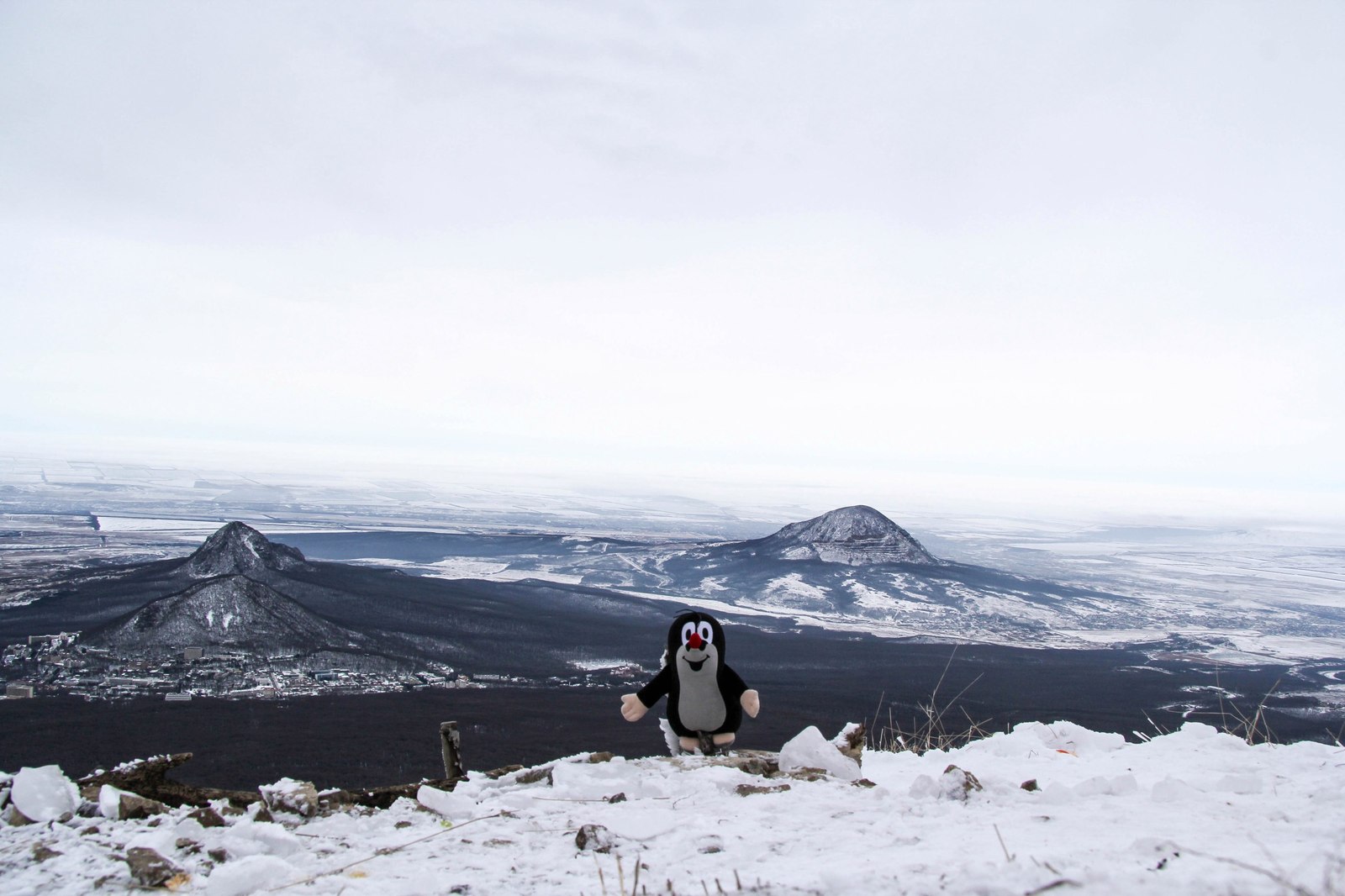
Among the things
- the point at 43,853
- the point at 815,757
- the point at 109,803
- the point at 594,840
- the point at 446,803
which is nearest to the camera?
the point at 43,853

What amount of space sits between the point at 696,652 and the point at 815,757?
1.45 meters

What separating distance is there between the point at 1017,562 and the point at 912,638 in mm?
47825

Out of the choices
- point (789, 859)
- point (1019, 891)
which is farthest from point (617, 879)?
point (1019, 891)

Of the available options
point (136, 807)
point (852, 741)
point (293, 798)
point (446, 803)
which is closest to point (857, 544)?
point (852, 741)

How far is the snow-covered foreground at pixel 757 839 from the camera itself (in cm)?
214

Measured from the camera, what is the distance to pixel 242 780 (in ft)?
45.5

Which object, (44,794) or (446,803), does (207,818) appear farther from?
(446,803)

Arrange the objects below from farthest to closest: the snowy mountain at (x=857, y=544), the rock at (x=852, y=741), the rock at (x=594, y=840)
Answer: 1. the snowy mountain at (x=857, y=544)
2. the rock at (x=852, y=741)
3. the rock at (x=594, y=840)

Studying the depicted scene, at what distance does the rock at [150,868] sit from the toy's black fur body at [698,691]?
3033mm

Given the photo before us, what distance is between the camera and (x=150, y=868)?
2.54 metres

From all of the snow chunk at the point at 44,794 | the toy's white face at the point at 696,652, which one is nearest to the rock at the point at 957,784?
the toy's white face at the point at 696,652

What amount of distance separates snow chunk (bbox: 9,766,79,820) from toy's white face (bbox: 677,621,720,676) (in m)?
3.35

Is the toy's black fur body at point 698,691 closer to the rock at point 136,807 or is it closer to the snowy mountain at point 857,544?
the rock at point 136,807

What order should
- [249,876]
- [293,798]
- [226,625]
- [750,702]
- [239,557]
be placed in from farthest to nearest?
[239,557]
[226,625]
[750,702]
[293,798]
[249,876]
